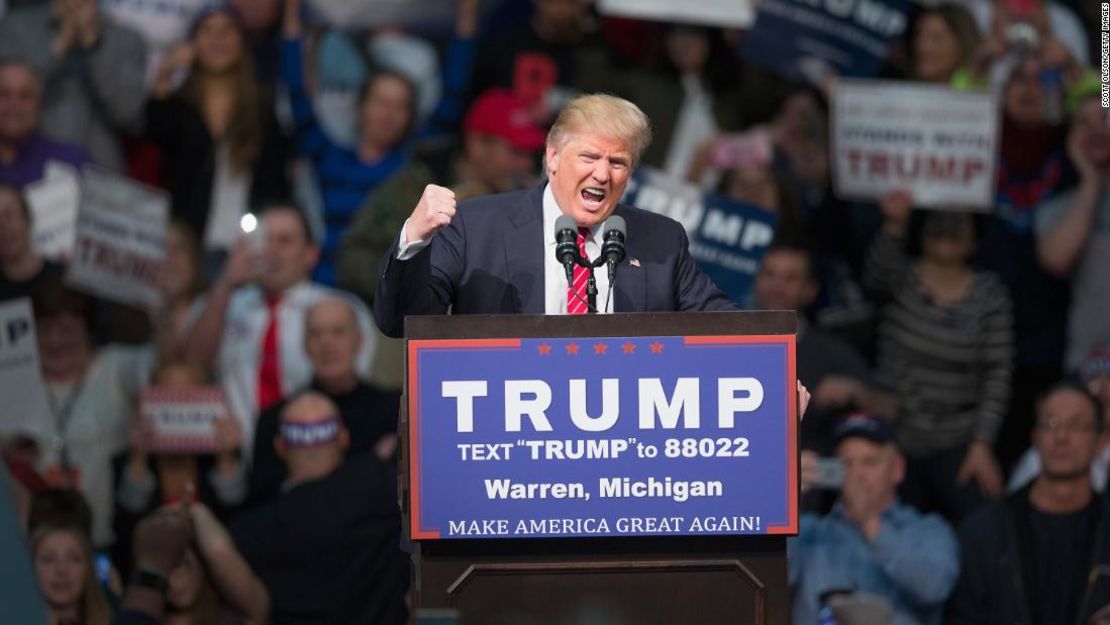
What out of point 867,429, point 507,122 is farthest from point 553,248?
Answer: point 507,122

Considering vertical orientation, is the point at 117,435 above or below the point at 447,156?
below

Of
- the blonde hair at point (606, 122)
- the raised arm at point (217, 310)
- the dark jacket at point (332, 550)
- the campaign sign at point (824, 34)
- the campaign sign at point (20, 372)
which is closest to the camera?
the blonde hair at point (606, 122)

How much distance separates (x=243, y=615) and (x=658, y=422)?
11.1 ft

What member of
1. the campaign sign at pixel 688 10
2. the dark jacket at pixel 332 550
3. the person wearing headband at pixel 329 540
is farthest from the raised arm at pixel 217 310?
the campaign sign at pixel 688 10

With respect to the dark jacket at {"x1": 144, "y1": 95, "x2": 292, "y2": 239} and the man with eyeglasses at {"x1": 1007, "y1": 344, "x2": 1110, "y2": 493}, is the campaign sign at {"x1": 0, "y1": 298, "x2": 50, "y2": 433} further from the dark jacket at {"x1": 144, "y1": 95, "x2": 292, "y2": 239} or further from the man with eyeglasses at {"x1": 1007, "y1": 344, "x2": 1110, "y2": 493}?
the man with eyeglasses at {"x1": 1007, "y1": 344, "x2": 1110, "y2": 493}

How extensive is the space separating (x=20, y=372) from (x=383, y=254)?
141 cm

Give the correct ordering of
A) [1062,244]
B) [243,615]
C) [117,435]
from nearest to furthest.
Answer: [243,615] → [117,435] → [1062,244]

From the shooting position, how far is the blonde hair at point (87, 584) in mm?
6965

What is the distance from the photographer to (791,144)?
352 inches

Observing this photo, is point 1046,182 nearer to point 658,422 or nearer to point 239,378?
point 239,378

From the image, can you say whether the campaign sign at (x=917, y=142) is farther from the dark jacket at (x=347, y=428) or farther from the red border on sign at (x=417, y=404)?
the red border on sign at (x=417, y=404)

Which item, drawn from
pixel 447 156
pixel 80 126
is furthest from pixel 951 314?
pixel 80 126

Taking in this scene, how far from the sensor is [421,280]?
4.44 m

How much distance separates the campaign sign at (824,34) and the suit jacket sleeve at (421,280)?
4.20 m
